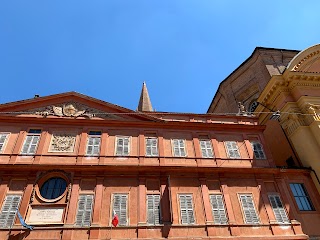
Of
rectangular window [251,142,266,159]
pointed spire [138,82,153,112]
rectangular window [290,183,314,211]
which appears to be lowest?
rectangular window [290,183,314,211]

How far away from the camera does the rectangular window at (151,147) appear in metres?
16.4

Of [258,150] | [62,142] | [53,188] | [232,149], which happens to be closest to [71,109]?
[62,142]

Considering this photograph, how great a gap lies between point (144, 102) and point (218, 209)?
27028 millimetres

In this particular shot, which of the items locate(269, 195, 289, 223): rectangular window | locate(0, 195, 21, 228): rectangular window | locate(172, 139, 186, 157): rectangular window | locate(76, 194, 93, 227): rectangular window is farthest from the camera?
locate(172, 139, 186, 157): rectangular window

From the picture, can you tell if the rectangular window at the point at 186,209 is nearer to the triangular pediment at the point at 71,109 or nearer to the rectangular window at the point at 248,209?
the rectangular window at the point at 248,209

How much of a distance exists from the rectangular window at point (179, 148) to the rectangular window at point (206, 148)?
1.15 metres

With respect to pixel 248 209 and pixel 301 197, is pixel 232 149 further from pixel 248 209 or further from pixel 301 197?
pixel 301 197

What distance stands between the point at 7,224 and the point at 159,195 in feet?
23.7

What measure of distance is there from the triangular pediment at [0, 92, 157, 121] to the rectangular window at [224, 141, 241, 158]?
4.90m

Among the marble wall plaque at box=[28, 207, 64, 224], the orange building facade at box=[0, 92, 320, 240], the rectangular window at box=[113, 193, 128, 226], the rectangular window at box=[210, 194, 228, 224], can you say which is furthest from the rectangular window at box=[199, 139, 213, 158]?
the marble wall plaque at box=[28, 207, 64, 224]

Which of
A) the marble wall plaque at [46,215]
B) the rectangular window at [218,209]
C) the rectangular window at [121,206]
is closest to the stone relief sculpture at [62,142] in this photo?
the marble wall plaque at [46,215]

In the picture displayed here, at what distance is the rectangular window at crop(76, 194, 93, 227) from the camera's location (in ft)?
43.4

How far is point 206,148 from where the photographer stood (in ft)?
56.3

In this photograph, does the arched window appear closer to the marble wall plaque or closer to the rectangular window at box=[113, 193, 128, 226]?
the marble wall plaque
